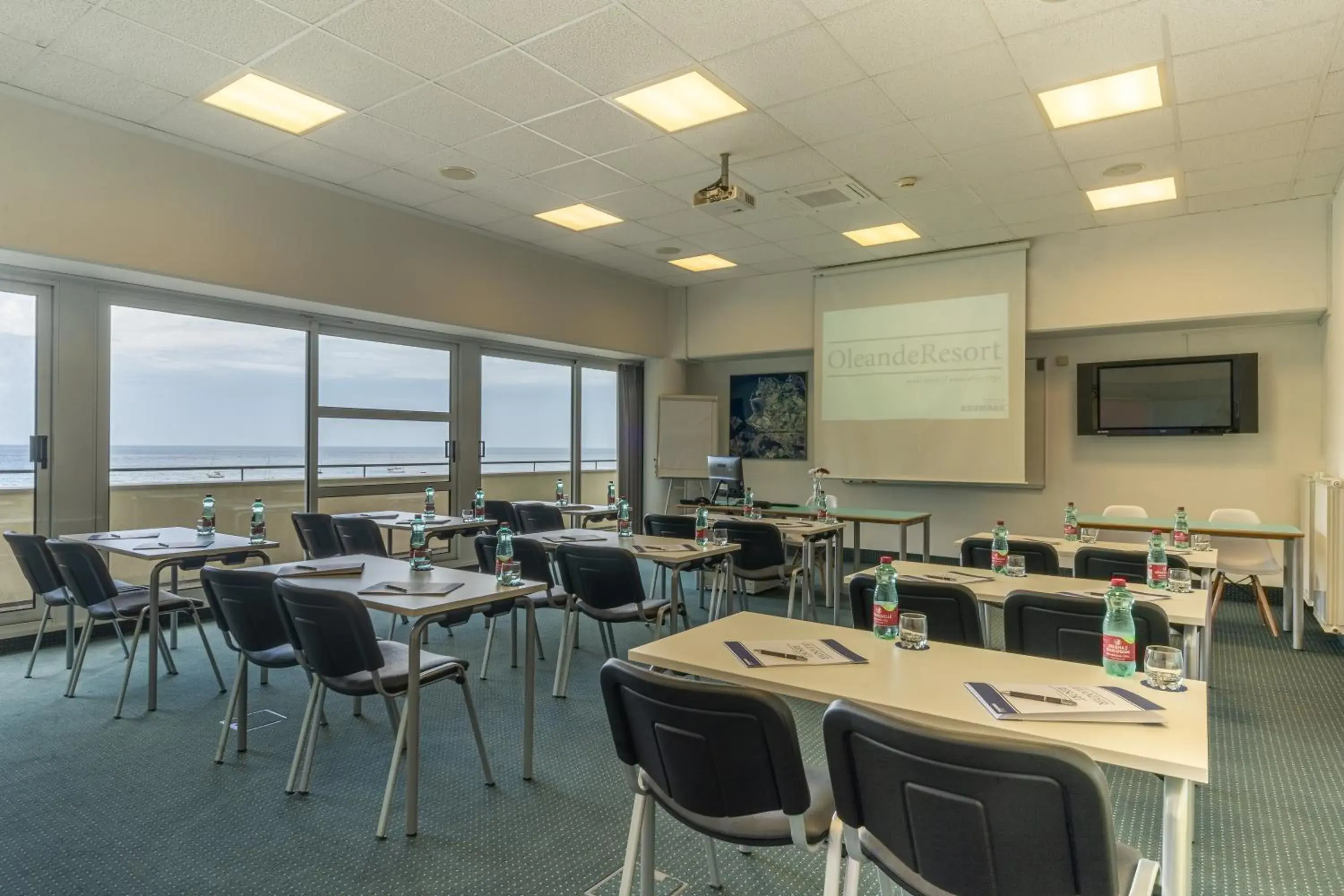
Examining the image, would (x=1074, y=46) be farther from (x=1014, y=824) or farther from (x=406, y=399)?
(x=406, y=399)

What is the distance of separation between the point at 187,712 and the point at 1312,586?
768 cm

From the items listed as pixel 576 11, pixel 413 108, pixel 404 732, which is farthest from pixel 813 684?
pixel 413 108

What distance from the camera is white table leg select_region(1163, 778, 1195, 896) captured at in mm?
1349

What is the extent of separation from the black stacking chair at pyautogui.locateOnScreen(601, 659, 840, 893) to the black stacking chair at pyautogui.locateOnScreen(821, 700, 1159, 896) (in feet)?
0.42

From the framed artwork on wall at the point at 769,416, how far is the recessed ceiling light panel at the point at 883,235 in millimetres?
2266

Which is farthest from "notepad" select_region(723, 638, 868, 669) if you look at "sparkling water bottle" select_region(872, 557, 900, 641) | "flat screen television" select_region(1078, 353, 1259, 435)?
"flat screen television" select_region(1078, 353, 1259, 435)

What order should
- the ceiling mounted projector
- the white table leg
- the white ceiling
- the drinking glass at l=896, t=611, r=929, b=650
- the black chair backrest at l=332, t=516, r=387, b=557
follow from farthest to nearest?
the black chair backrest at l=332, t=516, r=387, b=557 → the ceiling mounted projector → the white ceiling → the drinking glass at l=896, t=611, r=929, b=650 → the white table leg

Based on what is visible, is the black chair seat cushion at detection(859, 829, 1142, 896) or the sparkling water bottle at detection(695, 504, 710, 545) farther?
the sparkling water bottle at detection(695, 504, 710, 545)

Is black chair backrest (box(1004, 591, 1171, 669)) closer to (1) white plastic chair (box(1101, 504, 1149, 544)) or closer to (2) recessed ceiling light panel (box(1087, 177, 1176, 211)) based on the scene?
(1) white plastic chair (box(1101, 504, 1149, 544))

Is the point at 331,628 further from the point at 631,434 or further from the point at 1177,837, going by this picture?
the point at 631,434

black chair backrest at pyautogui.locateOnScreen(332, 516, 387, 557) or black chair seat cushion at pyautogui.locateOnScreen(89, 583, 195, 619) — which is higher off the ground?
black chair backrest at pyautogui.locateOnScreen(332, 516, 387, 557)

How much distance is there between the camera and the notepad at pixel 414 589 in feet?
9.36

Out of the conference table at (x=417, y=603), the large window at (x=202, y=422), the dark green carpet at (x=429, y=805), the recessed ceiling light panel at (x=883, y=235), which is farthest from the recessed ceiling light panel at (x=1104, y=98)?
the large window at (x=202, y=422)

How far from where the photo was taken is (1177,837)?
1.35 meters
